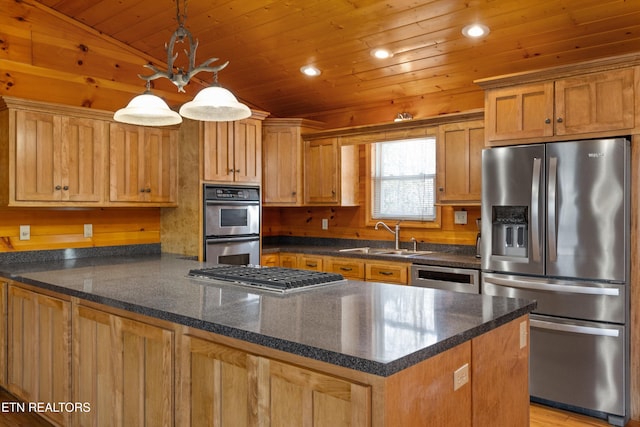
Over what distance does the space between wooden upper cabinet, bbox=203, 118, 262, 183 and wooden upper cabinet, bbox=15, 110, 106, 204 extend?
863 mm

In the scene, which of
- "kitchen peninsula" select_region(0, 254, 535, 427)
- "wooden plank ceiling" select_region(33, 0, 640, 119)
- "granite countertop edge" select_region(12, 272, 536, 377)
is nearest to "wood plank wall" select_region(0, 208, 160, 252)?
"kitchen peninsula" select_region(0, 254, 535, 427)

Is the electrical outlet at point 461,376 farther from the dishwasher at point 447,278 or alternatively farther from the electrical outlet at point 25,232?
the electrical outlet at point 25,232

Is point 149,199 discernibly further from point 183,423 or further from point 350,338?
point 350,338

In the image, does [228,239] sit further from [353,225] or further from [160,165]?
[353,225]

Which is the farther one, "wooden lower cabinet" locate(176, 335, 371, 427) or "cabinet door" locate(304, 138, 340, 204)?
"cabinet door" locate(304, 138, 340, 204)

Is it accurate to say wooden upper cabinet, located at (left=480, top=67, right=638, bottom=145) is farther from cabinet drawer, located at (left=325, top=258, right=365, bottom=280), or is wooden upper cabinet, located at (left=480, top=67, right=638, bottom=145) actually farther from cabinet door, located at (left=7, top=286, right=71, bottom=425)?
cabinet door, located at (left=7, top=286, right=71, bottom=425)

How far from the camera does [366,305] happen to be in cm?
205

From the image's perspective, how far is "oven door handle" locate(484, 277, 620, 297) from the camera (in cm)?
306

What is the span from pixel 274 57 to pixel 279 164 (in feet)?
3.72

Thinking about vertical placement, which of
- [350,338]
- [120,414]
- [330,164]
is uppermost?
[330,164]

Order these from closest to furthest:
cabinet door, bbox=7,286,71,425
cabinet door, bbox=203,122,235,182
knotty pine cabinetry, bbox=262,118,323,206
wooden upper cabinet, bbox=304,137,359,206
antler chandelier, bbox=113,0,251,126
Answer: antler chandelier, bbox=113,0,251,126, cabinet door, bbox=7,286,71,425, cabinet door, bbox=203,122,235,182, wooden upper cabinet, bbox=304,137,359,206, knotty pine cabinetry, bbox=262,118,323,206

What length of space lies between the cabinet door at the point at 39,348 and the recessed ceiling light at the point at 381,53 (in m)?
2.93

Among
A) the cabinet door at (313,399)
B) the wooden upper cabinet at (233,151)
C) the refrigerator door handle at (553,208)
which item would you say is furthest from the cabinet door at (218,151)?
the cabinet door at (313,399)

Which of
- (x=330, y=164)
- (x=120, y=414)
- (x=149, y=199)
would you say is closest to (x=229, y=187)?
(x=149, y=199)
